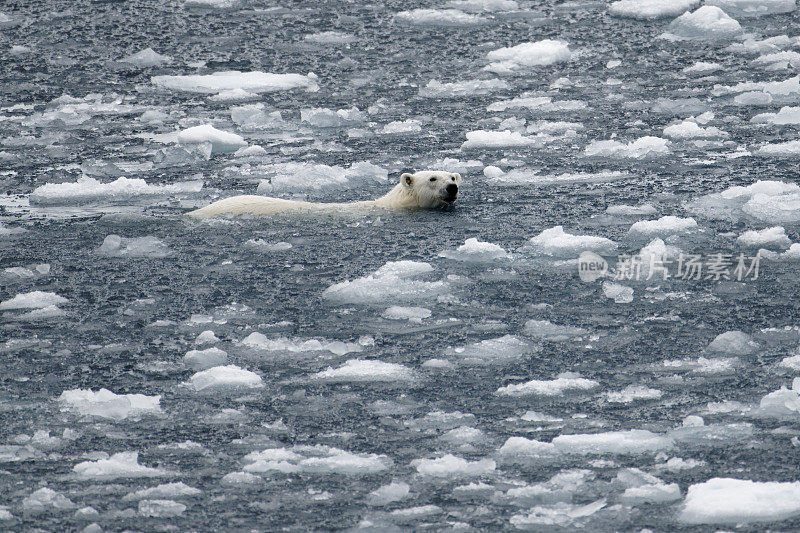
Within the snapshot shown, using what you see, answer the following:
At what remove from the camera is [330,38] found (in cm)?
917

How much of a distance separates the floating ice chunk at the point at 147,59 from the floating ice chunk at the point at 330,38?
42.0 inches

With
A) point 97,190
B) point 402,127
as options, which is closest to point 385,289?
point 97,190

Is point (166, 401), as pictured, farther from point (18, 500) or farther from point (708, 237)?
point (708, 237)

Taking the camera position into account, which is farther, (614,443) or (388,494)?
(614,443)

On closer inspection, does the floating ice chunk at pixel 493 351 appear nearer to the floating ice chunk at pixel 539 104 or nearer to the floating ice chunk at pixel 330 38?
the floating ice chunk at pixel 539 104

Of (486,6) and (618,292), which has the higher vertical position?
(486,6)

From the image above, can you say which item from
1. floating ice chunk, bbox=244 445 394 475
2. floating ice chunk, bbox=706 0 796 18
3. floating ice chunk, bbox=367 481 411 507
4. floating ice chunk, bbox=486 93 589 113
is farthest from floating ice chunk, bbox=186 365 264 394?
floating ice chunk, bbox=706 0 796 18

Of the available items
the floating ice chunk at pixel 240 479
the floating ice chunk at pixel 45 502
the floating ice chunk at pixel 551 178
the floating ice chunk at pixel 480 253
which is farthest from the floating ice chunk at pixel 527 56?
the floating ice chunk at pixel 45 502

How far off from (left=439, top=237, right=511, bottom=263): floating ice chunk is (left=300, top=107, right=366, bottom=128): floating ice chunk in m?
2.38

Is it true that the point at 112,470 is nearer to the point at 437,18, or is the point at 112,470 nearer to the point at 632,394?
the point at 632,394

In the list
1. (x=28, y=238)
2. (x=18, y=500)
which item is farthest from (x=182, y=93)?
(x=18, y=500)

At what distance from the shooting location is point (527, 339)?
439cm

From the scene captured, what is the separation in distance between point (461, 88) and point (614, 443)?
15.7 feet

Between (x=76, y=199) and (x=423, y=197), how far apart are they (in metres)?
1.79
